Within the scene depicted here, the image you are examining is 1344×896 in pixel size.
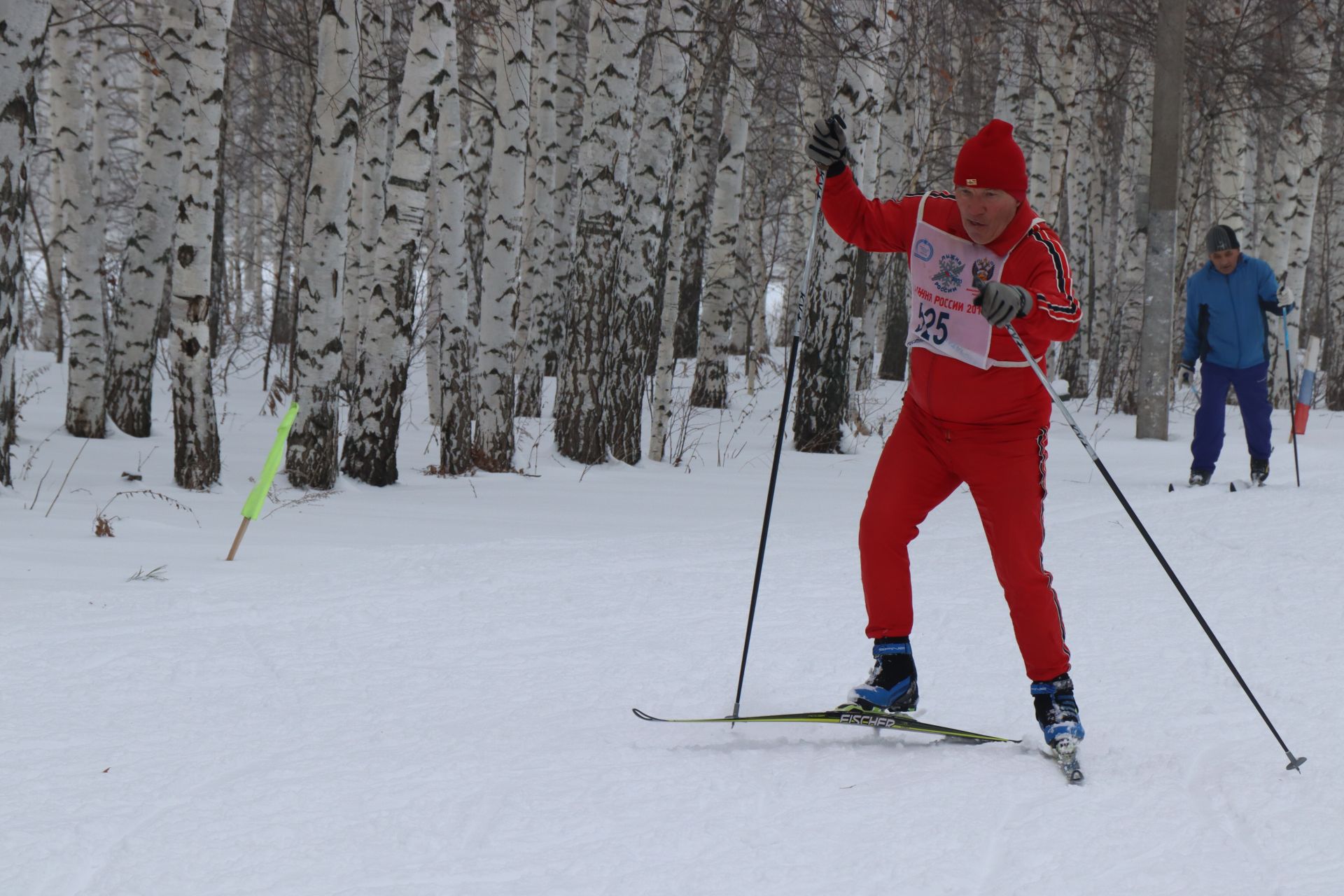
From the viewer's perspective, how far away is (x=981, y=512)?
3.77 m

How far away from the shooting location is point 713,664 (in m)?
4.67

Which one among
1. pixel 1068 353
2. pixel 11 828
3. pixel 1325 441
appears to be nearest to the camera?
pixel 11 828

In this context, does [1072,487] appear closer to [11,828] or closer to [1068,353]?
[11,828]

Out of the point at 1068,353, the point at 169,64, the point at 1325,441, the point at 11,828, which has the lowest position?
the point at 11,828

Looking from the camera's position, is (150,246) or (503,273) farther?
(503,273)

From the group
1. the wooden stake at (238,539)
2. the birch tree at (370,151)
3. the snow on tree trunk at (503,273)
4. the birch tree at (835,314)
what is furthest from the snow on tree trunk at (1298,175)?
the wooden stake at (238,539)

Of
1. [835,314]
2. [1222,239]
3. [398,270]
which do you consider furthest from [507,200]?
[1222,239]

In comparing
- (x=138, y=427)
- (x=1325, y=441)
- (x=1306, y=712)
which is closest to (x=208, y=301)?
(x=138, y=427)

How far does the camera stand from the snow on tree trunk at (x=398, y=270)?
8.01 metres

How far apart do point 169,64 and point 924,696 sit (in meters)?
8.65

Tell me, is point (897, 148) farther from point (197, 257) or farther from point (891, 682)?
point (891, 682)

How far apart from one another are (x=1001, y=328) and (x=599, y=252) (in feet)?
22.1

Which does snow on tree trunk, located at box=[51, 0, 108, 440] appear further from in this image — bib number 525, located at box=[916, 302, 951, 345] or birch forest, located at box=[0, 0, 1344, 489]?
bib number 525, located at box=[916, 302, 951, 345]

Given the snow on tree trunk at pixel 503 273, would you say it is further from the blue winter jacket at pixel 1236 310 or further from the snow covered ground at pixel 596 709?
the blue winter jacket at pixel 1236 310
